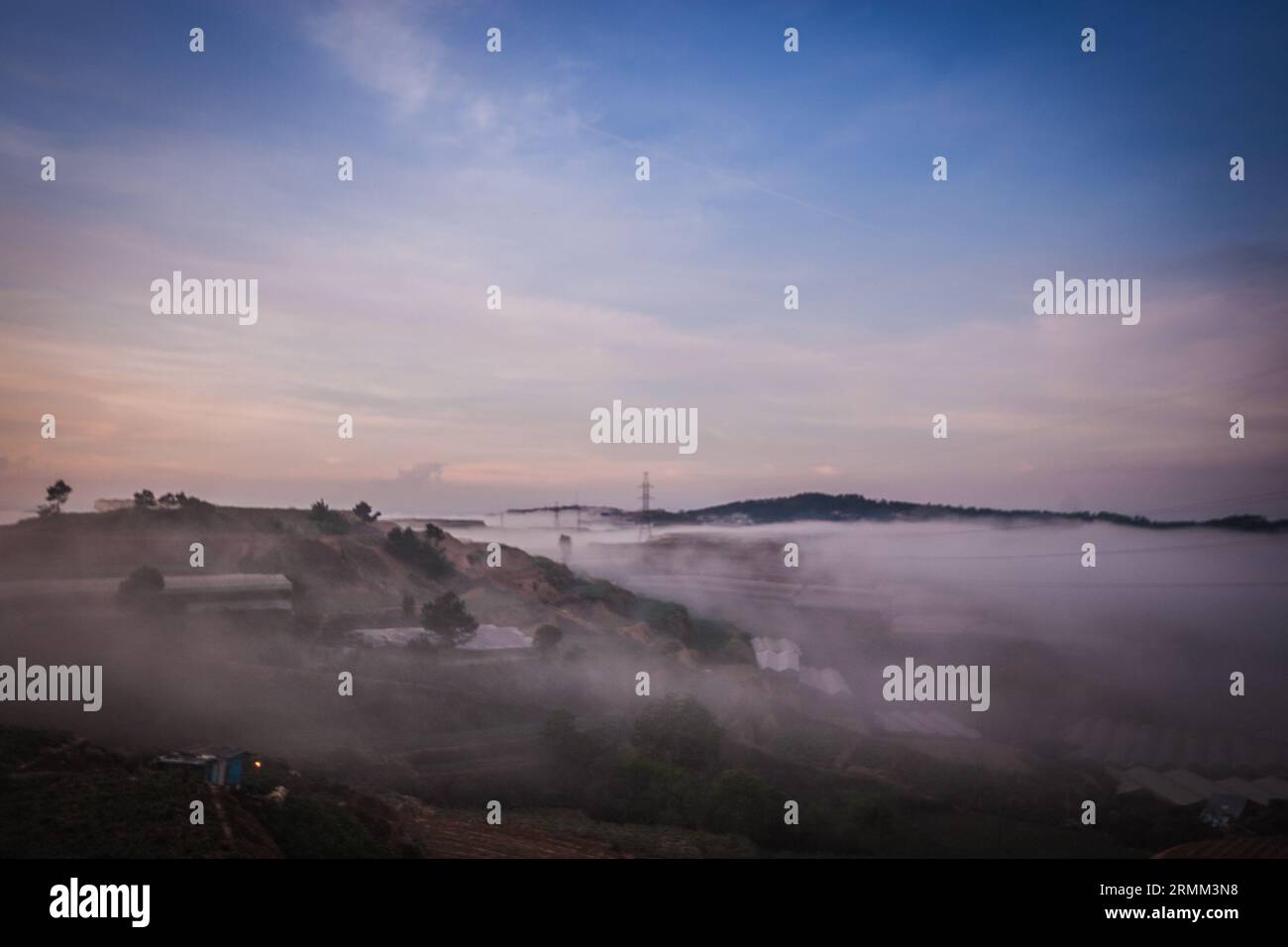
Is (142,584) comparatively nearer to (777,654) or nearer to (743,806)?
(743,806)

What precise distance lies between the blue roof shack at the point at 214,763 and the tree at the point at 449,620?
6.06m

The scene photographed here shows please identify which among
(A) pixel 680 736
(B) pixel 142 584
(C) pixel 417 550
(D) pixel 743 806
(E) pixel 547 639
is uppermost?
(C) pixel 417 550

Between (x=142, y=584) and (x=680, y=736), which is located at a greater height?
(x=142, y=584)

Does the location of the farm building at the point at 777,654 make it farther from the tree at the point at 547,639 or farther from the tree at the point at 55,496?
the tree at the point at 55,496

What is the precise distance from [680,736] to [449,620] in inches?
251

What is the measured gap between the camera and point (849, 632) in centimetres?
2073

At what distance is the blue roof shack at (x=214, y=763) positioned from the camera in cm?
1446

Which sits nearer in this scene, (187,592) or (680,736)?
(680,736)

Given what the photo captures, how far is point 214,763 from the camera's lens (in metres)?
14.7

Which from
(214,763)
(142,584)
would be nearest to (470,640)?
(214,763)

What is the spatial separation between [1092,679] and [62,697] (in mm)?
21948
